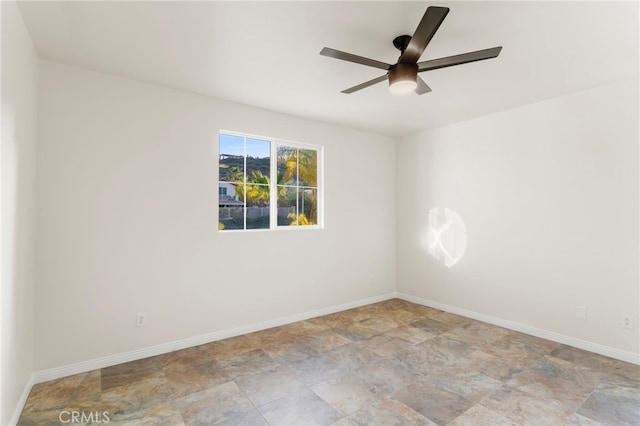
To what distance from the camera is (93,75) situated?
111 inches

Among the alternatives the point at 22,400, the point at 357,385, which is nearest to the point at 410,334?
the point at 357,385

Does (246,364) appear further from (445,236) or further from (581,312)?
(581,312)

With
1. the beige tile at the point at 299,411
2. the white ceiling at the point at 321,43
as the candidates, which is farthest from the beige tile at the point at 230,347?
the white ceiling at the point at 321,43

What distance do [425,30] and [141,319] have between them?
3.26 meters

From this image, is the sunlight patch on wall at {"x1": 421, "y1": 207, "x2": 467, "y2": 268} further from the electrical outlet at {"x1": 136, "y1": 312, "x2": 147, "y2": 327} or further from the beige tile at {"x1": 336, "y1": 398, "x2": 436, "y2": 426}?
the electrical outlet at {"x1": 136, "y1": 312, "x2": 147, "y2": 327}

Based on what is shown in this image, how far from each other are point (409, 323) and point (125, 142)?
3665mm

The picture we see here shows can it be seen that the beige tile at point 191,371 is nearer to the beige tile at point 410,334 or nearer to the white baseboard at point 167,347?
the white baseboard at point 167,347

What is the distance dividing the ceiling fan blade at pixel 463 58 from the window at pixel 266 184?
221 cm

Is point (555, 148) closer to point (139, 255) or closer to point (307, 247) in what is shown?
point (307, 247)

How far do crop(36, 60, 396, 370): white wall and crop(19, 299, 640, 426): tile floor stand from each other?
0.37m

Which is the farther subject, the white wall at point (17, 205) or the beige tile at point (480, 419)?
the beige tile at point (480, 419)

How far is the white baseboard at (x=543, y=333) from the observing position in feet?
9.82

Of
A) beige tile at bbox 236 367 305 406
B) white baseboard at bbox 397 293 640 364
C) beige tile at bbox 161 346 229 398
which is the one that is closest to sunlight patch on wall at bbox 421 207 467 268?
white baseboard at bbox 397 293 640 364

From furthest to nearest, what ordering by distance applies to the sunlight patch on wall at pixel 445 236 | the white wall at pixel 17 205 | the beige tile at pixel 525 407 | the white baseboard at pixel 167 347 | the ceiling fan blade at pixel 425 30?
the sunlight patch on wall at pixel 445 236
the white baseboard at pixel 167 347
the beige tile at pixel 525 407
the white wall at pixel 17 205
the ceiling fan blade at pixel 425 30
